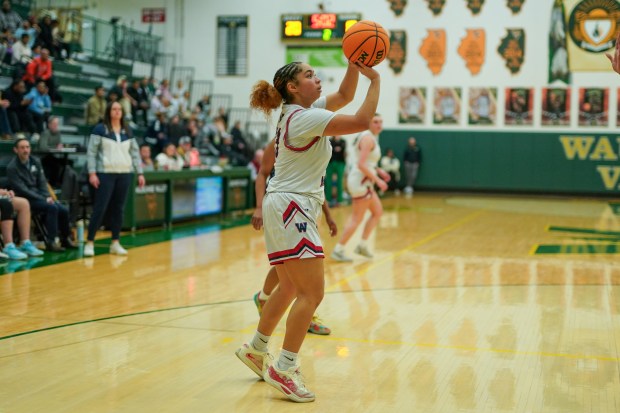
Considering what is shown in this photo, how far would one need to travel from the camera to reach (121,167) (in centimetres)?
1050

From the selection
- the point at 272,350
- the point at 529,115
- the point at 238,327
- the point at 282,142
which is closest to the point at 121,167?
the point at 238,327

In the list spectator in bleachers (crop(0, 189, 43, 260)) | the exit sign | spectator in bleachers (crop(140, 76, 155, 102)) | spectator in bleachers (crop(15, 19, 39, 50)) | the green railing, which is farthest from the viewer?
the exit sign

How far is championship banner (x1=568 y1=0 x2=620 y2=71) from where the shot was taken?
958 inches

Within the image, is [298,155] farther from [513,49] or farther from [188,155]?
[513,49]

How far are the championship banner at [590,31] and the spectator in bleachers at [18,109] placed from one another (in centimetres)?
1658

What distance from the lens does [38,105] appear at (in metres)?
16.8

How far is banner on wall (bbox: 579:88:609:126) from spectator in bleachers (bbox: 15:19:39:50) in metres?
16.2

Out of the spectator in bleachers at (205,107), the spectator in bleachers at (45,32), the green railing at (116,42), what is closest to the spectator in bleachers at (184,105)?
the spectator in bleachers at (205,107)

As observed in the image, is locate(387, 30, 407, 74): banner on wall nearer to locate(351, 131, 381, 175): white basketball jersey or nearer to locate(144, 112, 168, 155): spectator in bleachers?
locate(144, 112, 168, 155): spectator in bleachers

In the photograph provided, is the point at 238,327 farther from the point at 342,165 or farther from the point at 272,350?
the point at 342,165

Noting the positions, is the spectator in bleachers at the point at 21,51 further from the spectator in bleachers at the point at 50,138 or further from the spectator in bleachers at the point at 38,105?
the spectator in bleachers at the point at 50,138

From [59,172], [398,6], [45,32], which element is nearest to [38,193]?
[59,172]

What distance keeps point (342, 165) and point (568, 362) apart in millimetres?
15252

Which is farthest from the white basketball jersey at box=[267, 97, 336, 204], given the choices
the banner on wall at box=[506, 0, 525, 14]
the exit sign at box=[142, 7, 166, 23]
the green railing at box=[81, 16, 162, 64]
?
the exit sign at box=[142, 7, 166, 23]
